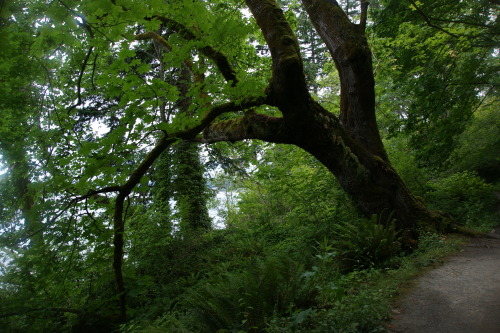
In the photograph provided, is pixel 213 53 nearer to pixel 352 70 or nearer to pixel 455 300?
pixel 352 70

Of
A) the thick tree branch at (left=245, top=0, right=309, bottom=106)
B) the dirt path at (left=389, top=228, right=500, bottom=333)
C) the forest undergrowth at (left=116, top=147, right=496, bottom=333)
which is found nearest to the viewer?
the dirt path at (left=389, top=228, right=500, bottom=333)

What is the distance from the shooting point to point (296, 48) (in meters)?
4.66

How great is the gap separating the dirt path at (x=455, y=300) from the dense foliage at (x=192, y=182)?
0.95ft

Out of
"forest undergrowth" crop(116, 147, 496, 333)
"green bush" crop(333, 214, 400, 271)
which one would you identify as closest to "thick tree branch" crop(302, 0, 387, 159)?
"forest undergrowth" crop(116, 147, 496, 333)

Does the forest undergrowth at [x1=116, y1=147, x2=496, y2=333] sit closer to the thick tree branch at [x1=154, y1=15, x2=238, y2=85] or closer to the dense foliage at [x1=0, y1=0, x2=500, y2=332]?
the dense foliage at [x1=0, y1=0, x2=500, y2=332]

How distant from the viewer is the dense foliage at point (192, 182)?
357 centimetres

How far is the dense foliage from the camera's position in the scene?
3568 mm

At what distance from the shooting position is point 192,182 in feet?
34.7

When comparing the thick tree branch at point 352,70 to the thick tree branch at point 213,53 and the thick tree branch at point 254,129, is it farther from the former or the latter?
the thick tree branch at point 213,53

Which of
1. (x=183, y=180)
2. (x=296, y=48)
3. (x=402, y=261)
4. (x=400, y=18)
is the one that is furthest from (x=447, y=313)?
(x=183, y=180)

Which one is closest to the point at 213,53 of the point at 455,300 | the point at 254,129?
the point at 254,129

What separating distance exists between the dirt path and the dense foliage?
11.4 inches

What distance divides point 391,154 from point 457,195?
215 cm

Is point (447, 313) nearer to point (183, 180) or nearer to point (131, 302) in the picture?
point (131, 302)
